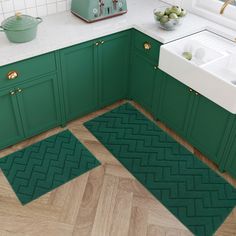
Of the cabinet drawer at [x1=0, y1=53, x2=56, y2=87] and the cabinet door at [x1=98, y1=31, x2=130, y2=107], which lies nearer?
the cabinet drawer at [x1=0, y1=53, x2=56, y2=87]

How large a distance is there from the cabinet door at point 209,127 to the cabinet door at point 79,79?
0.95 m

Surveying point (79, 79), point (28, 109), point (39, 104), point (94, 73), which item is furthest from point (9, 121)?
point (94, 73)

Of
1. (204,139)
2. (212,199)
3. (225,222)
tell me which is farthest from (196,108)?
(225,222)

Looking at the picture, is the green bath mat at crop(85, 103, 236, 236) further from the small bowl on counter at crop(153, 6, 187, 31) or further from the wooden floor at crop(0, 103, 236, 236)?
the small bowl on counter at crop(153, 6, 187, 31)

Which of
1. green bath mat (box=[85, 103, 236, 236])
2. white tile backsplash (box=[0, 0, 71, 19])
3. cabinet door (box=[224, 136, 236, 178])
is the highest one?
white tile backsplash (box=[0, 0, 71, 19])

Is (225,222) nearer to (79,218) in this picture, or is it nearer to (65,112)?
(79,218)

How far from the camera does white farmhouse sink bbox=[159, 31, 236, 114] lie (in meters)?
2.27

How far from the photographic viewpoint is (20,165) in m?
2.74

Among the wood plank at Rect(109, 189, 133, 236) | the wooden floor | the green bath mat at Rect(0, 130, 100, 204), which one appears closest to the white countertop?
the green bath mat at Rect(0, 130, 100, 204)

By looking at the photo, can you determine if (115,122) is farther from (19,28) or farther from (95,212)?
(19,28)

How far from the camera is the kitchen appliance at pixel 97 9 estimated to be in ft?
9.13

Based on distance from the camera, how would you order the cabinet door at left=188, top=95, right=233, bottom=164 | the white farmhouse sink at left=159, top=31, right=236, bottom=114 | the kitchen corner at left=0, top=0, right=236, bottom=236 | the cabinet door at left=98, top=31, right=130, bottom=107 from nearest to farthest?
the white farmhouse sink at left=159, top=31, right=236, bottom=114
the kitchen corner at left=0, top=0, right=236, bottom=236
the cabinet door at left=188, top=95, right=233, bottom=164
the cabinet door at left=98, top=31, right=130, bottom=107

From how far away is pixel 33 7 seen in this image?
2873 mm

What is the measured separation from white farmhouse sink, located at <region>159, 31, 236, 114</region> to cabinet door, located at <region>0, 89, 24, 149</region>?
48.5 inches
